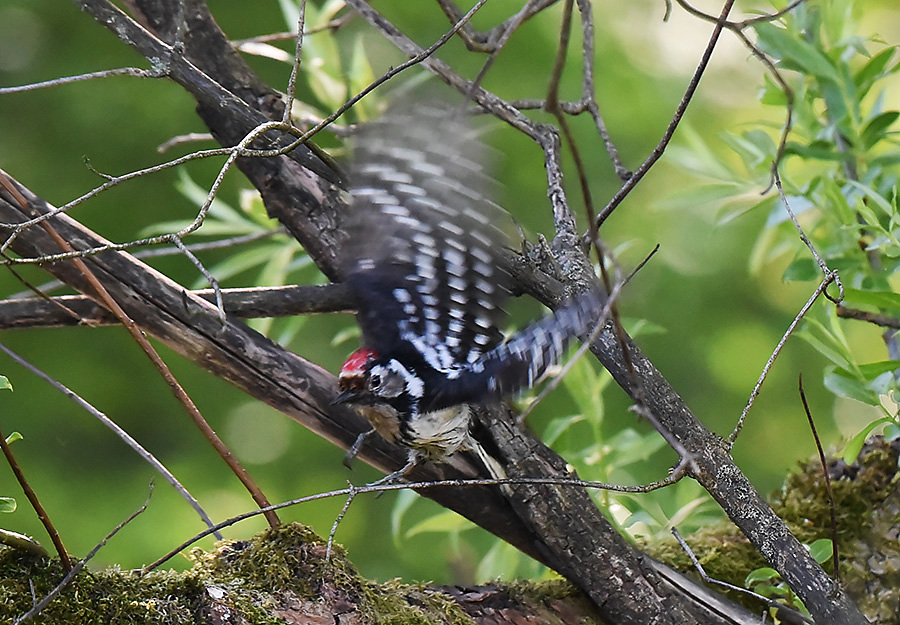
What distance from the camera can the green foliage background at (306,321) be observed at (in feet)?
7.13

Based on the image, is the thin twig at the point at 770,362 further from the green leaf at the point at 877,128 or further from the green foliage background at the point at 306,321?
the green foliage background at the point at 306,321

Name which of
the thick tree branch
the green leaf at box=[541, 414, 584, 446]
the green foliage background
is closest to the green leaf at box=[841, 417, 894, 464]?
the thick tree branch

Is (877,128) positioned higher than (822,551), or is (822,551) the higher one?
(877,128)

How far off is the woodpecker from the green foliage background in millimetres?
921

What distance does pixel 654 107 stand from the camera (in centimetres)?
249

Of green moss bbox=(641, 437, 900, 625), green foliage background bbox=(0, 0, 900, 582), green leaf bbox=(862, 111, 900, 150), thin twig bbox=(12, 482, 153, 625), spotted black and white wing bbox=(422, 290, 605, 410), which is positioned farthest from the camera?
green foliage background bbox=(0, 0, 900, 582)

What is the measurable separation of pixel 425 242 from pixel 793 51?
596 millimetres

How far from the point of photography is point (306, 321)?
2.13m

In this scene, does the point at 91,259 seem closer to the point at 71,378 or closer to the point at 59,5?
the point at 71,378

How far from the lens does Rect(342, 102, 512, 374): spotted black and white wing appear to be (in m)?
0.88

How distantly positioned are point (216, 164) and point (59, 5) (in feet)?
2.07

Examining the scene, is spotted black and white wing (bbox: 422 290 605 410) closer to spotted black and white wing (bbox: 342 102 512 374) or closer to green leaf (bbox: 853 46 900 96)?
spotted black and white wing (bbox: 342 102 512 374)

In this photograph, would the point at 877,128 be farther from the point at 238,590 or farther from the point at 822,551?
the point at 238,590

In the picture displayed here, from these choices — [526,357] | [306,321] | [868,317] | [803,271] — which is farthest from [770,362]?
[306,321]
